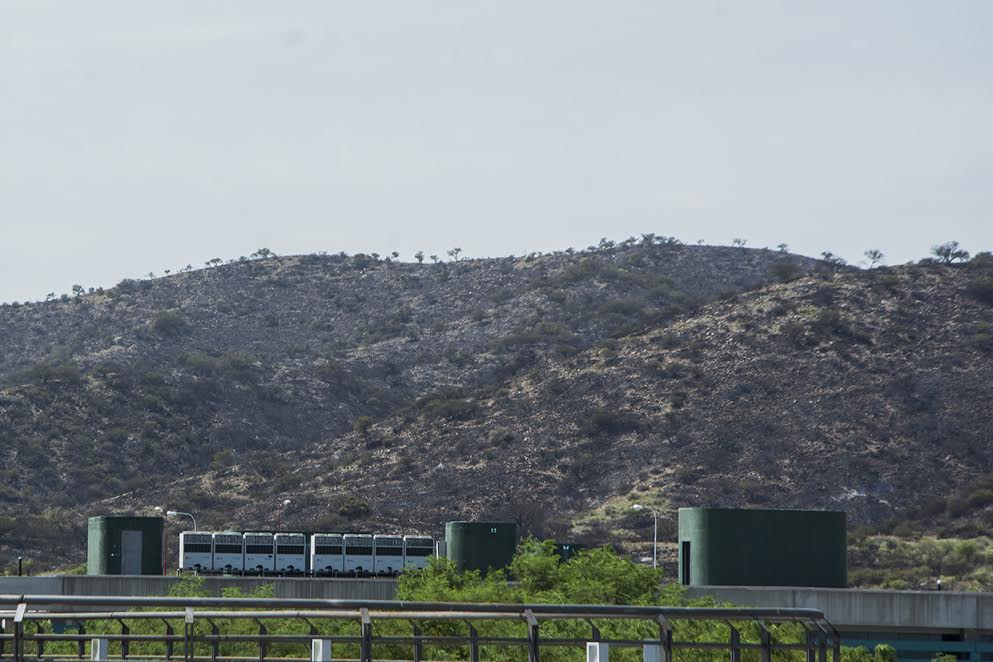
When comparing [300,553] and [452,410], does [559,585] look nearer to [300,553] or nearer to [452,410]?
[300,553]

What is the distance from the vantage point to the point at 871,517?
461 ft

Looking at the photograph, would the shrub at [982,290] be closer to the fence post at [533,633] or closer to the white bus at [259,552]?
the white bus at [259,552]

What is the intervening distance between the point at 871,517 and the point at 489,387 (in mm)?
53765

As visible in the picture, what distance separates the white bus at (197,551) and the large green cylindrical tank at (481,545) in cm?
2454

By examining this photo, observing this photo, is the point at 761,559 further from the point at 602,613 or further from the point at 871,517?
the point at 871,517

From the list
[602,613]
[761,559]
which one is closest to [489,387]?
[761,559]

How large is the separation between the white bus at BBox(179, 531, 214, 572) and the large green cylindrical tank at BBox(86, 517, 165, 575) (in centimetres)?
1599

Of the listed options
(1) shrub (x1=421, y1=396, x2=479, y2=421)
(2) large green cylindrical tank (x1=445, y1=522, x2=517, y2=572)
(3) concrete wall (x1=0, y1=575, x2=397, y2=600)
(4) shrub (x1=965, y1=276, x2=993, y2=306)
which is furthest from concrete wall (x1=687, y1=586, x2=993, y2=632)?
(4) shrub (x1=965, y1=276, x2=993, y2=306)

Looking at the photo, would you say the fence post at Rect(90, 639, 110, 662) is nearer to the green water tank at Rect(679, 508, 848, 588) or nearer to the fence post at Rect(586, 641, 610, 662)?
the fence post at Rect(586, 641, 610, 662)

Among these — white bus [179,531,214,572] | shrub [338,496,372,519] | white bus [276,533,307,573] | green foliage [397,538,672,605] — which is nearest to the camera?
green foliage [397,538,672,605]

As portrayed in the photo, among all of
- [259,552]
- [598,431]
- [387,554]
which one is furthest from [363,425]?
[259,552]

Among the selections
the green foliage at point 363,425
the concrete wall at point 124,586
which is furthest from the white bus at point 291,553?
the green foliage at point 363,425

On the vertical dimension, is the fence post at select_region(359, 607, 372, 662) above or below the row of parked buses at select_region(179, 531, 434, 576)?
above

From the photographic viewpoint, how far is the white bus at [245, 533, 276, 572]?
331 feet
